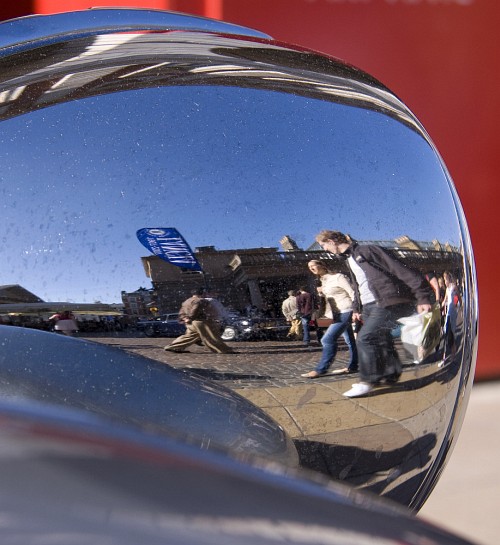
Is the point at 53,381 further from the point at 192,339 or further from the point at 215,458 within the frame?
the point at 215,458

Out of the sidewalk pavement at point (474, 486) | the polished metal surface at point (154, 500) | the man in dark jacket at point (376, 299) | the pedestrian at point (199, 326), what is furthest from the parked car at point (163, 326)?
the sidewalk pavement at point (474, 486)

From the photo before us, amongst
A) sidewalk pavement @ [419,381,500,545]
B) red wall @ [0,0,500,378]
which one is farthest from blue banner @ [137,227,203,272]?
red wall @ [0,0,500,378]

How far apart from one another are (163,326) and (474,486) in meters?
2.59

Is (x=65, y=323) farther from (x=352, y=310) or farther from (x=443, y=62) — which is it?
(x=443, y=62)

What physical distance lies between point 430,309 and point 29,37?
39 cm

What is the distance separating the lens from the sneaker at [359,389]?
570mm

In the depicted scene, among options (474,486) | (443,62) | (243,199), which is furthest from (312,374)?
(443,62)

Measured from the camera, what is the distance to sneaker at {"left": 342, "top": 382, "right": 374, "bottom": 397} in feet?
1.87

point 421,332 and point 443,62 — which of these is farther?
point 443,62

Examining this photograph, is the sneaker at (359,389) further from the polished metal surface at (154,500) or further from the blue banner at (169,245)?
the polished metal surface at (154,500)

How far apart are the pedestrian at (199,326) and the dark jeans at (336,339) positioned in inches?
2.6

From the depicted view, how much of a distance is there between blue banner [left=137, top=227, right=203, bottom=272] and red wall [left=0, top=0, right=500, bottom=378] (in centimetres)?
294

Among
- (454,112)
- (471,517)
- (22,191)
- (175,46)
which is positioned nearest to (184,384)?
(22,191)

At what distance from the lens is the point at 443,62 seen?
3967 mm
